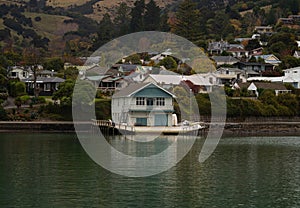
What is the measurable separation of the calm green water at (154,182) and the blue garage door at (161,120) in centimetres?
1486

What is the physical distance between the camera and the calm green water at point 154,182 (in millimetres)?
19438

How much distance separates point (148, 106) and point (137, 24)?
168ft

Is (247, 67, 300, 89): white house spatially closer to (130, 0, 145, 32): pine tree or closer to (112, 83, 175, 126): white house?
(112, 83, 175, 126): white house

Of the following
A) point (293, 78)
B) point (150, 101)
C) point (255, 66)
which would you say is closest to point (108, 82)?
point (150, 101)

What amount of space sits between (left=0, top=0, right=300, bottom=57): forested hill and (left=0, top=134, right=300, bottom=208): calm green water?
56851 mm

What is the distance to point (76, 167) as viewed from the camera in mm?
26547

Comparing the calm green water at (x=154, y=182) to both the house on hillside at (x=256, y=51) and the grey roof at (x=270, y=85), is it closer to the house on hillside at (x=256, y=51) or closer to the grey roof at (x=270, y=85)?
the grey roof at (x=270, y=85)

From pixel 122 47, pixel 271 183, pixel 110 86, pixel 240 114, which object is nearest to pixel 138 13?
pixel 122 47

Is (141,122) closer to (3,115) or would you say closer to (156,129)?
(156,129)

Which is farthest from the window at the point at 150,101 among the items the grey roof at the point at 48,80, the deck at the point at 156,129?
the grey roof at the point at 48,80

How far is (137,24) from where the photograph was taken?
3878 inches

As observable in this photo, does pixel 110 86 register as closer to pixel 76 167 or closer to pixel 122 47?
pixel 122 47

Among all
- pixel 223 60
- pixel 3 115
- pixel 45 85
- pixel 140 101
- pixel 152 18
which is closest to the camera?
pixel 3 115

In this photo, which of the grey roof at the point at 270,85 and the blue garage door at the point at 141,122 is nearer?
the blue garage door at the point at 141,122
